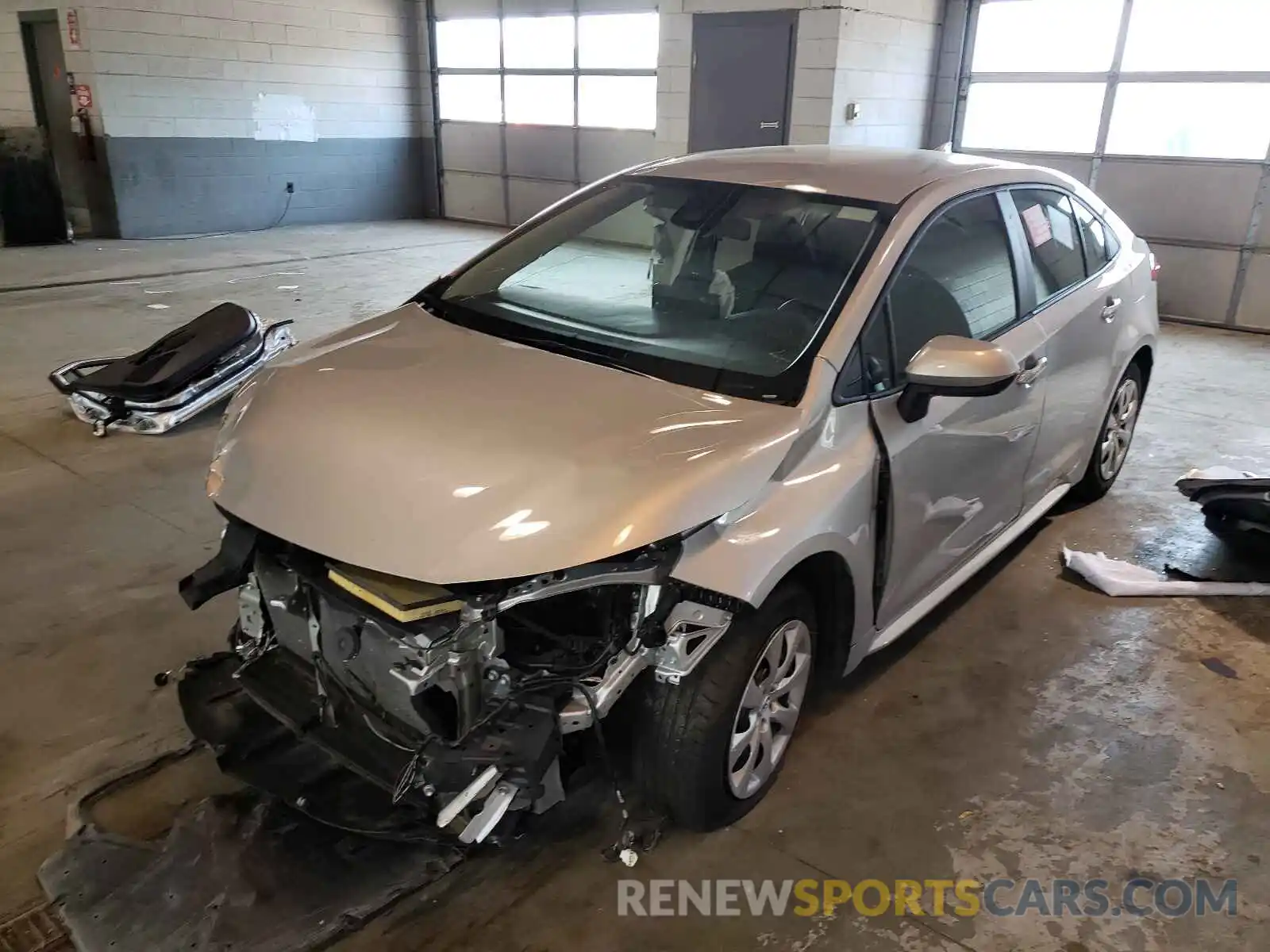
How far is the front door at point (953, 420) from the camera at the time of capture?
2.59 metres

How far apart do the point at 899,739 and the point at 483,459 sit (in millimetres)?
1551

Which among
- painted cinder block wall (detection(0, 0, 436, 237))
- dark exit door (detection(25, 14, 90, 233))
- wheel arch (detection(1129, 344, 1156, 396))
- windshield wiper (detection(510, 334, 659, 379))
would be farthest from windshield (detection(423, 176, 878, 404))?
dark exit door (detection(25, 14, 90, 233))

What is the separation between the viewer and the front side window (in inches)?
103

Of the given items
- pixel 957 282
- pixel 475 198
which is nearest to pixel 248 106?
pixel 475 198

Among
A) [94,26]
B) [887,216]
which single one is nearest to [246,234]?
[94,26]

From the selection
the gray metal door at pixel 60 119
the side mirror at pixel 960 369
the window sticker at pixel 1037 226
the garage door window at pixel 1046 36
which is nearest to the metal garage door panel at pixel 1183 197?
the garage door window at pixel 1046 36

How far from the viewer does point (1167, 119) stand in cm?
878

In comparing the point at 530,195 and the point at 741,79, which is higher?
the point at 741,79

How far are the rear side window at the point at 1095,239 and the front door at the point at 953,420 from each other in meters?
0.78

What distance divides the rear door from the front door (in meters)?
0.15

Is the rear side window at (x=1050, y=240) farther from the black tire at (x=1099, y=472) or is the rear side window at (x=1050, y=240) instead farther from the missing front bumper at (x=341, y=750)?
the missing front bumper at (x=341, y=750)

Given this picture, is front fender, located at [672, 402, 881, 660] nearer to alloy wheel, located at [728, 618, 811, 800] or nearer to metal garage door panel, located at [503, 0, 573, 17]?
alloy wheel, located at [728, 618, 811, 800]

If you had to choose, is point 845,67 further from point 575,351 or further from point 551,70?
point 575,351

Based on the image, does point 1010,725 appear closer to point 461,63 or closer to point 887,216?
point 887,216
